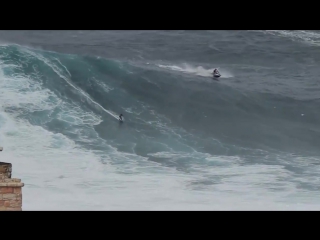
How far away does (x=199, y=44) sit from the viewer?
6212 centimetres

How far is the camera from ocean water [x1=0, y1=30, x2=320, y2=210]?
3706cm

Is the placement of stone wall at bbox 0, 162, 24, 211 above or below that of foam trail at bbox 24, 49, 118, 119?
below

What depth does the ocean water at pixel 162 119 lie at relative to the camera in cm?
3706

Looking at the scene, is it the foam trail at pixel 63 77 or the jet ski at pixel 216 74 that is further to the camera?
the jet ski at pixel 216 74

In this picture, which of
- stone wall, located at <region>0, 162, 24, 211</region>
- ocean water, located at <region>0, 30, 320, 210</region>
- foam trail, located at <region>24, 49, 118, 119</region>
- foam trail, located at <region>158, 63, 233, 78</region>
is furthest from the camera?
foam trail, located at <region>158, 63, 233, 78</region>

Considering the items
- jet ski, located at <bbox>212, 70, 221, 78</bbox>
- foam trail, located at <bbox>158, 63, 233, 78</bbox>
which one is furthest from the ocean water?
jet ski, located at <bbox>212, 70, 221, 78</bbox>

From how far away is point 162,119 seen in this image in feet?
158

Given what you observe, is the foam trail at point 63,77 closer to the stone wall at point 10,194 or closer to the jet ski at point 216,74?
the jet ski at point 216,74

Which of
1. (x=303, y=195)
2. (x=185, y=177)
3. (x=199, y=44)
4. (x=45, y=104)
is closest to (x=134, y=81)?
(x=45, y=104)

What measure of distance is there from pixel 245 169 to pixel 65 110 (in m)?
12.0

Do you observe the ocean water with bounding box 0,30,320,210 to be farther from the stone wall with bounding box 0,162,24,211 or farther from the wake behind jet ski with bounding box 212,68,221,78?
the stone wall with bounding box 0,162,24,211

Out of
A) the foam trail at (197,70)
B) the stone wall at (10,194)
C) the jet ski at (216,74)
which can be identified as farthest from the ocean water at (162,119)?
the stone wall at (10,194)

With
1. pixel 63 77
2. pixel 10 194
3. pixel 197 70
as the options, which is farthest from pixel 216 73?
pixel 10 194

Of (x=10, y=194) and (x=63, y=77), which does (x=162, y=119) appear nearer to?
(x=63, y=77)
